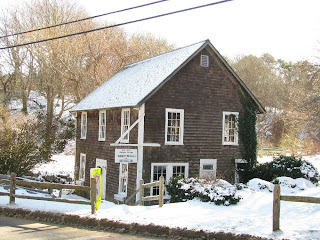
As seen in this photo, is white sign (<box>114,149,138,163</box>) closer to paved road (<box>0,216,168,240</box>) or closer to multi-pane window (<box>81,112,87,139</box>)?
paved road (<box>0,216,168,240</box>)

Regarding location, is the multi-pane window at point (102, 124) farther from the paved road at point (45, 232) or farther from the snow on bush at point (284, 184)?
the paved road at point (45, 232)

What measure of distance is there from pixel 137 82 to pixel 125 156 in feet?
18.1

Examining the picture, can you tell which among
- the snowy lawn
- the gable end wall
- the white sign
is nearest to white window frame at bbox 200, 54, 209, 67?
the gable end wall

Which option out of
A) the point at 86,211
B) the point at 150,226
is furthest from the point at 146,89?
the point at 150,226

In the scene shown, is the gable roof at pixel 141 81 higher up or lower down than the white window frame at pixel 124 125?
higher up

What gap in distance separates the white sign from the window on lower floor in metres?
1.44

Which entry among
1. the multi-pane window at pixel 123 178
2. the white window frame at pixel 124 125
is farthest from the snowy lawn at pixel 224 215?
the white window frame at pixel 124 125

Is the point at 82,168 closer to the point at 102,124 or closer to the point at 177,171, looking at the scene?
the point at 102,124

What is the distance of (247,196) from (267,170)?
16.9ft

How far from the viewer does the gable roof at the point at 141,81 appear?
18938 millimetres

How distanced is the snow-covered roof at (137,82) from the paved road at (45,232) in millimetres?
8117

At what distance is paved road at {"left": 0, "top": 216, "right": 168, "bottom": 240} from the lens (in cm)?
959

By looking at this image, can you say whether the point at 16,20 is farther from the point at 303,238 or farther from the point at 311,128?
the point at 303,238

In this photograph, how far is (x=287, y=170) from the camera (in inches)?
787
